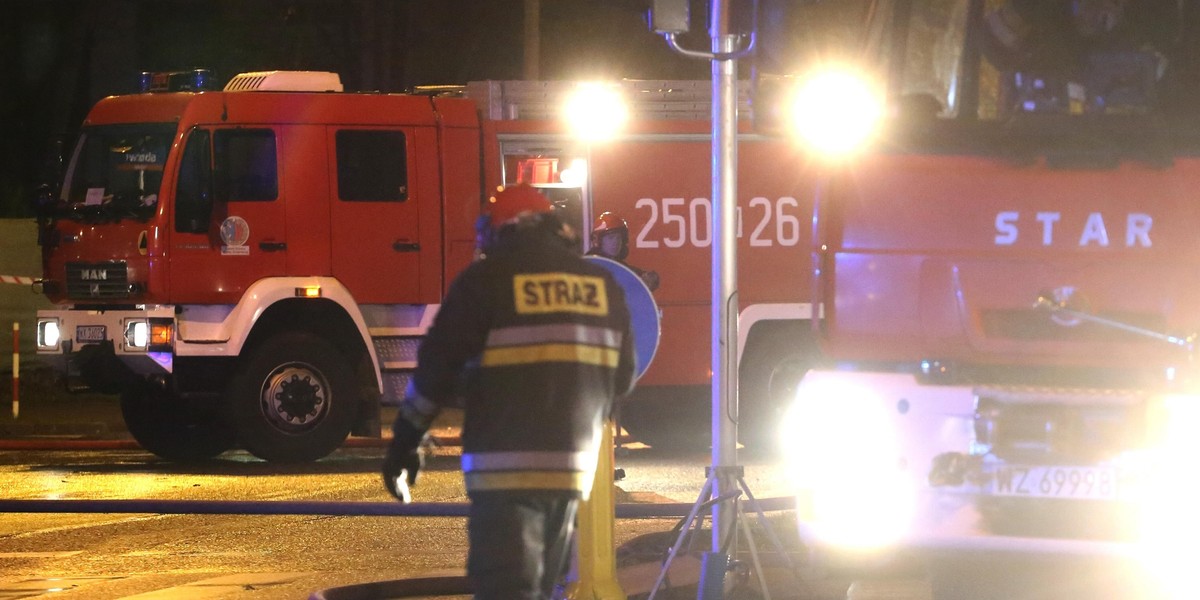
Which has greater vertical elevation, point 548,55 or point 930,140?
point 548,55

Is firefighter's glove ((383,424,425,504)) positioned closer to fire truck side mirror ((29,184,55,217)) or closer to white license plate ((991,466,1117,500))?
white license plate ((991,466,1117,500))

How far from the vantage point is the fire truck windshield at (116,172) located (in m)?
13.8

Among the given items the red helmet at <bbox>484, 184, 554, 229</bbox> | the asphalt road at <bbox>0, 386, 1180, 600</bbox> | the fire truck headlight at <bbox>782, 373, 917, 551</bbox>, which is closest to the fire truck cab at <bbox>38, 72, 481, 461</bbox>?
the asphalt road at <bbox>0, 386, 1180, 600</bbox>

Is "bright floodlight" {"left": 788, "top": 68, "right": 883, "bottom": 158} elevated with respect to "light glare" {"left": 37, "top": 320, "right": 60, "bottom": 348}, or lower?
elevated

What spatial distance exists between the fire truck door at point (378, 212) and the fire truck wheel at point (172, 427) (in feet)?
5.37

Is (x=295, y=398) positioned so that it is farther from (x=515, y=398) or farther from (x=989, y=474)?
(x=515, y=398)

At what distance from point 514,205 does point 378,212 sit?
8.53m

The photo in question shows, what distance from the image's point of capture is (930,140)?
715cm

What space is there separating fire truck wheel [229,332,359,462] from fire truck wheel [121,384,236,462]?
1.92 feet

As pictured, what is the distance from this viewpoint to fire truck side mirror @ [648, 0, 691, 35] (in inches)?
295

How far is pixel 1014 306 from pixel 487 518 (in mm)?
2458

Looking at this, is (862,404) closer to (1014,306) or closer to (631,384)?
(1014,306)

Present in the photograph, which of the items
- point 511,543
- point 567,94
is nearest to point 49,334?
point 567,94

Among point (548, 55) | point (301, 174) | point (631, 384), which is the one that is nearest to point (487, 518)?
point (631, 384)
